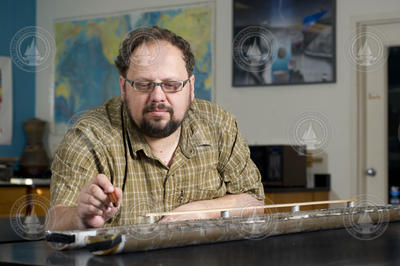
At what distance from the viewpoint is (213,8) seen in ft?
15.2

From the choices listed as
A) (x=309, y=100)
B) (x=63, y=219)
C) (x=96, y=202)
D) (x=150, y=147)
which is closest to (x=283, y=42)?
(x=309, y=100)

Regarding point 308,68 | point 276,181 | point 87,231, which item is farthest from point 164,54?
point 308,68

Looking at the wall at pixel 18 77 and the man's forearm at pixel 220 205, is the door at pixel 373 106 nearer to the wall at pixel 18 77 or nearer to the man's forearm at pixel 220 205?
the man's forearm at pixel 220 205

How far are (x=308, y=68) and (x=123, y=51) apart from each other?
8.42ft

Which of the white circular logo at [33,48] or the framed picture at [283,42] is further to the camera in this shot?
the white circular logo at [33,48]

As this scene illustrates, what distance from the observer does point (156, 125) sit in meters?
1.85

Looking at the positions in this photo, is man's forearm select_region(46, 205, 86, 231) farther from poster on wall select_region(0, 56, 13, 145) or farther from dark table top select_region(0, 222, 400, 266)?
poster on wall select_region(0, 56, 13, 145)

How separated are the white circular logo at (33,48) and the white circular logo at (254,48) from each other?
175 centimetres

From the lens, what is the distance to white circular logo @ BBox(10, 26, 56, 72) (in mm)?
5430

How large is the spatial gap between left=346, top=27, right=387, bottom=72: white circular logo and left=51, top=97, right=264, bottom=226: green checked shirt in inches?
86.4

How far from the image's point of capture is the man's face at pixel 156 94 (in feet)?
5.98

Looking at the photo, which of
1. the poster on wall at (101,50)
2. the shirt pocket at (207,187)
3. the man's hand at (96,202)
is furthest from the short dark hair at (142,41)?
the poster on wall at (101,50)

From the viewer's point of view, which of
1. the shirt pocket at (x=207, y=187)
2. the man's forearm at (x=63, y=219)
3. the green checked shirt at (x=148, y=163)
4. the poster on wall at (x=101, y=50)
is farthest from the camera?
the poster on wall at (x=101, y=50)

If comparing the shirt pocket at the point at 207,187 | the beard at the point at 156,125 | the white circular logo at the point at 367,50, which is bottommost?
the shirt pocket at the point at 207,187
